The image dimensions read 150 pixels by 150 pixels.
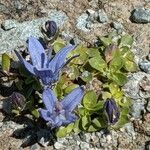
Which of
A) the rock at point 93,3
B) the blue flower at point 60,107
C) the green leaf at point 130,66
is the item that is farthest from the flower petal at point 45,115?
the rock at point 93,3

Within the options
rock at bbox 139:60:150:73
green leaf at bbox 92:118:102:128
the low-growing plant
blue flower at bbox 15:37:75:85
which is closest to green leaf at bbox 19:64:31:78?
the low-growing plant

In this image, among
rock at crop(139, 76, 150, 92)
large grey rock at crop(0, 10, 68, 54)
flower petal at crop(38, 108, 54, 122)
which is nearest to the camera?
flower petal at crop(38, 108, 54, 122)

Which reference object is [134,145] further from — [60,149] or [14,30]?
[14,30]

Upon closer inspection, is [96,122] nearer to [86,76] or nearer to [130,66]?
[86,76]

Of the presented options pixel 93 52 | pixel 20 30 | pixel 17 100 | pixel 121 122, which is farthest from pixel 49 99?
pixel 20 30

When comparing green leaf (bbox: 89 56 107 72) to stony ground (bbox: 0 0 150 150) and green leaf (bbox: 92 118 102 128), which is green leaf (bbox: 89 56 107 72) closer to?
stony ground (bbox: 0 0 150 150)

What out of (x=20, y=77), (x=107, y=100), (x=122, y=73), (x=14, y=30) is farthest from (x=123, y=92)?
(x=14, y=30)
